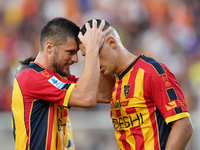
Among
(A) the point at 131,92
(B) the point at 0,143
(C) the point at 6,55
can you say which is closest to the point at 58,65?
(A) the point at 131,92

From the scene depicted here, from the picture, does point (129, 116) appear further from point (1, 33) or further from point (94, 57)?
point (1, 33)

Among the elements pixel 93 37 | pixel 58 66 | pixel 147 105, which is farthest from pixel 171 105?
pixel 58 66

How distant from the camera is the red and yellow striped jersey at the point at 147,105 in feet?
6.48

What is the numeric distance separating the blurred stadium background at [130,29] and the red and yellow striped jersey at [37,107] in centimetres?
326

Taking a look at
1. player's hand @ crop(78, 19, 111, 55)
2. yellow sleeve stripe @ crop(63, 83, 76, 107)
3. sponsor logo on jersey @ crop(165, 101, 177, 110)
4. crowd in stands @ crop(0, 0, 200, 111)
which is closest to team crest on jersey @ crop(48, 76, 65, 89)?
yellow sleeve stripe @ crop(63, 83, 76, 107)

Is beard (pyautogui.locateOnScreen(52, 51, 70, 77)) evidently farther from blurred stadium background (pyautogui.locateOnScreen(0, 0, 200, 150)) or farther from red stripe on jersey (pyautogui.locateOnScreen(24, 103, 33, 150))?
blurred stadium background (pyautogui.locateOnScreen(0, 0, 200, 150))

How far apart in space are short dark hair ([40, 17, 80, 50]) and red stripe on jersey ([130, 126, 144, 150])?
1.10 metres

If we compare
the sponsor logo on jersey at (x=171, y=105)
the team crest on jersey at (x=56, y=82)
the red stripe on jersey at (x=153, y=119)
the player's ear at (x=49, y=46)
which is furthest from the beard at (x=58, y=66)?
the sponsor logo on jersey at (x=171, y=105)

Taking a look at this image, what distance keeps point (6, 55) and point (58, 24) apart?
13.1ft

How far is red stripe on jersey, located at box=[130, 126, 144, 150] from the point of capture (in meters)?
2.11

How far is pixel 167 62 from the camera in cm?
609

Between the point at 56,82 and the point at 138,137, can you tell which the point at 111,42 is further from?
the point at 138,137

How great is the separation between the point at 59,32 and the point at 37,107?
0.82 metres

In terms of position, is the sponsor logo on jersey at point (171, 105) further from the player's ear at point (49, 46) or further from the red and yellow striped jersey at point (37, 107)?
the player's ear at point (49, 46)
